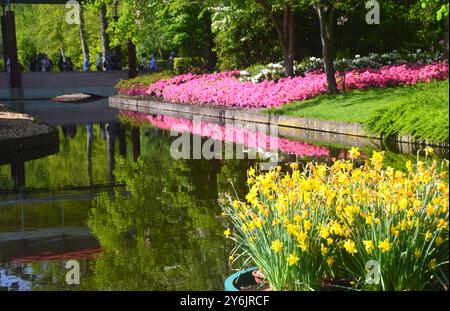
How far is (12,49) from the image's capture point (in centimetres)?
5131

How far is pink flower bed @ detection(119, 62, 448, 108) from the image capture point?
2650 cm

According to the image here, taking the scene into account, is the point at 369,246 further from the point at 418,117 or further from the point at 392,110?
the point at 392,110

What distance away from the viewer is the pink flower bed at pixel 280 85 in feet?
86.9

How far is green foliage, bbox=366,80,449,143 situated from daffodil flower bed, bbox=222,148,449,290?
1094 cm

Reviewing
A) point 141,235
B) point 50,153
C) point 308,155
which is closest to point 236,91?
point 50,153

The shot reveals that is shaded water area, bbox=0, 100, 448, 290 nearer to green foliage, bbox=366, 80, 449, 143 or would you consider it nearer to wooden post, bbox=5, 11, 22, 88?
green foliage, bbox=366, 80, 449, 143

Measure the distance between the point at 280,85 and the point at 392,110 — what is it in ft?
33.1

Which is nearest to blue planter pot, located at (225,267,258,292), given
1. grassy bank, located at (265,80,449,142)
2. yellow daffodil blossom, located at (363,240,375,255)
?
yellow daffodil blossom, located at (363,240,375,255)

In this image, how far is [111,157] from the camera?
19422 mm

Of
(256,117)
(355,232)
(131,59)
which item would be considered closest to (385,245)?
(355,232)

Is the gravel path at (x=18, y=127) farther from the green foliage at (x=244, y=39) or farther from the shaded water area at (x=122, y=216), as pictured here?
the green foliage at (x=244, y=39)

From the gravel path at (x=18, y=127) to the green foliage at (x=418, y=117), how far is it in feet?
26.7

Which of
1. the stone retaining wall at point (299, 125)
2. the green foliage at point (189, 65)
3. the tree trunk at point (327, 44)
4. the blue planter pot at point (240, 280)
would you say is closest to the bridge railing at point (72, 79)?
the green foliage at point (189, 65)

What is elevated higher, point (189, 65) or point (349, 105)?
point (189, 65)
